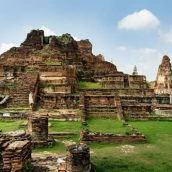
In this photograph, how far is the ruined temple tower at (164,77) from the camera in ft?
125

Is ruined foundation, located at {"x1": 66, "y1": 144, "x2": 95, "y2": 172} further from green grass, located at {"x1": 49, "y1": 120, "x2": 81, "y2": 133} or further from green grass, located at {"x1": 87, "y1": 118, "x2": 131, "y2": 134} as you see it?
green grass, located at {"x1": 49, "y1": 120, "x2": 81, "y2": 133}

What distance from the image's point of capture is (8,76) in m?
33.3

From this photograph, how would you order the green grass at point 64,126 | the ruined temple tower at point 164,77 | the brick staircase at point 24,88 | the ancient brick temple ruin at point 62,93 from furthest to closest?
the ruined temple tower at point 164,77
the brick staircase at point 24,88
the green grass at point 64,126
the ancient brick temple ruin at point 62,93

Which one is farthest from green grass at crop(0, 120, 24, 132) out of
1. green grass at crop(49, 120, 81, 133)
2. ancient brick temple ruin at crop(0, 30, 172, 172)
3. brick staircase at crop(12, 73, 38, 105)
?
brick staircase at crop(12, 73, 38, 105)

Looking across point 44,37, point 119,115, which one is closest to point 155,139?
point 119,115

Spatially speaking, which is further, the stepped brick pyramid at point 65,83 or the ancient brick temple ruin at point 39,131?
the stepped brick pyramid at point 65,83

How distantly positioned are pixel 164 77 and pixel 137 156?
26441 millimetres

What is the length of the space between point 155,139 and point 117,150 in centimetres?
297

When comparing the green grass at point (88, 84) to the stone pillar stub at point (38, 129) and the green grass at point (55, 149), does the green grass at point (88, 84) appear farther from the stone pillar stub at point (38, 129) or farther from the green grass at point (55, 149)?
the green grass at point (55, 149)

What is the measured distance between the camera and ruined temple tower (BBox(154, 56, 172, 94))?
38250 mm

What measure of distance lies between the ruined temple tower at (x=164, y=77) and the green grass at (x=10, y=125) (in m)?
20.3

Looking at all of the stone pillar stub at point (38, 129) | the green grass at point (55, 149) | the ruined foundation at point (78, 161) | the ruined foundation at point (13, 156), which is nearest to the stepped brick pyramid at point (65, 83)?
the stone pillar stub at point (38, 129)

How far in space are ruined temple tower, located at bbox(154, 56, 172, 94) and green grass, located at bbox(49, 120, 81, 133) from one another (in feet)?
62.3

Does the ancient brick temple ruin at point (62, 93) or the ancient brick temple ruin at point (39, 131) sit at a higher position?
the ancient brick temple ruin at point (62, 93)
